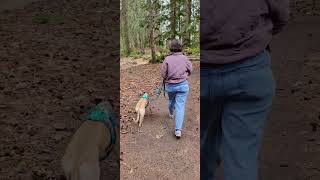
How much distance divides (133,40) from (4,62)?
1.35 meters

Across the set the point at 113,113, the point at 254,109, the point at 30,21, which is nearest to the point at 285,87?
the point at 254,109

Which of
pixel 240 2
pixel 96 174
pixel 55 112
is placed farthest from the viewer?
pixel 55 112

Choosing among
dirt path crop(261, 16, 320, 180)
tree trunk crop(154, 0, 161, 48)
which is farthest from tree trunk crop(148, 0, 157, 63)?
dirt path crop(261, 16, 320, 180)

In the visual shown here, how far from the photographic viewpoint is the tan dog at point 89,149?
189 centimetres

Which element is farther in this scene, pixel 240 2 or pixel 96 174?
pixel 96 174

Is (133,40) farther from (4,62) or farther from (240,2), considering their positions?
(4,62)

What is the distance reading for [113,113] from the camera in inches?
73.8

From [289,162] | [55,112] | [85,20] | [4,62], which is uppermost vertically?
[85,20]

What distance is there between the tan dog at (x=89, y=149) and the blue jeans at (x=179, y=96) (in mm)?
234

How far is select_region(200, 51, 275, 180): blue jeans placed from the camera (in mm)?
1671

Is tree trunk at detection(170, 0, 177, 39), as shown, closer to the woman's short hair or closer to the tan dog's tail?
the woman's short hair

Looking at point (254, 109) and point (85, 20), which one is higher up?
point (85, 20)

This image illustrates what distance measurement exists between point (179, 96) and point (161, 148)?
0.19 metres

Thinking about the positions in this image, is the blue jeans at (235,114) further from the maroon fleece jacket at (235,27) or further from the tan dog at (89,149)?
the tan dog at (89,149)
